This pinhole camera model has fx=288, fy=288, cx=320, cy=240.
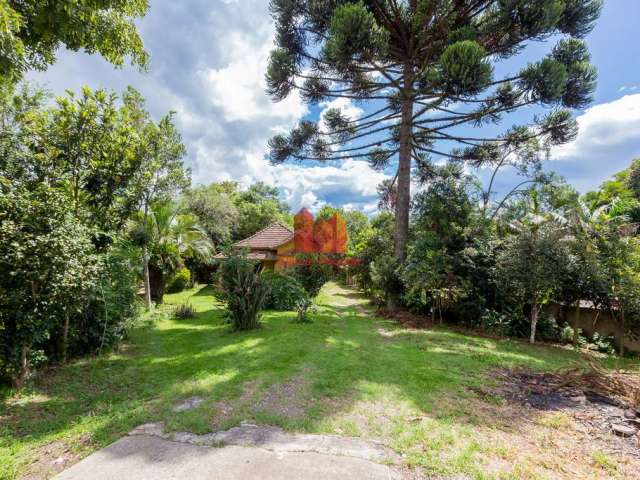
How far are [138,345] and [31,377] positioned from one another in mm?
2761

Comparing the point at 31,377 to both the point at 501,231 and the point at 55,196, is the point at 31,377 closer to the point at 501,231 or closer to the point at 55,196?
the point at 55,196

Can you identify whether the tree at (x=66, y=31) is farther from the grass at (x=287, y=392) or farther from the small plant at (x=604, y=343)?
the small plant at (x=604, y=343)

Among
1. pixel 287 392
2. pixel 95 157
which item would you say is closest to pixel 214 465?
pixel 287 392

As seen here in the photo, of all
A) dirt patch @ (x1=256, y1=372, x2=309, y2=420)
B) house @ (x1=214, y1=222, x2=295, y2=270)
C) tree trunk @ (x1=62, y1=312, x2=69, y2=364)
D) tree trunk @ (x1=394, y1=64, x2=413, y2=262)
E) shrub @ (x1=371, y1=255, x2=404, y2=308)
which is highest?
tree trunk @ (x1=394, y1=64, x2=413, y2=262)

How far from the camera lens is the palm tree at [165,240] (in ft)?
40.0

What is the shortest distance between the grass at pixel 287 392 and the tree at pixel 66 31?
4.72 metres

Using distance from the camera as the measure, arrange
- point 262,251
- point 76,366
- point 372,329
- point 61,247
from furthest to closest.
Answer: point 262,251 → point 372,329 → point 76,366 → point 61,247

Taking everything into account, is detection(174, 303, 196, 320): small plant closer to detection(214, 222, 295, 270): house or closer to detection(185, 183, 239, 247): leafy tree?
detection(214, 222, 295, 270): house

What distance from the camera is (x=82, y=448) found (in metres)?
3.04

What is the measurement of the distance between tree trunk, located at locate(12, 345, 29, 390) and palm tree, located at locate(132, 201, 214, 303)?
7494 millimetres

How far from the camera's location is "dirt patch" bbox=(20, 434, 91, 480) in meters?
2.72

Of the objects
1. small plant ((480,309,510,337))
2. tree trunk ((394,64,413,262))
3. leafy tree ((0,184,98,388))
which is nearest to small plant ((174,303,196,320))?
leafy tree ((0,184,98,388))

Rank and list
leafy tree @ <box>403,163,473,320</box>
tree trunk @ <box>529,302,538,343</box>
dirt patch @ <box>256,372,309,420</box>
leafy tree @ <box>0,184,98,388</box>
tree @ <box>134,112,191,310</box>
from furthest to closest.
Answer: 1. tree @ <box>134,112,191,310</box>
2. leafy tree @ <box>403,163,473,320</box>
3. tree trunk @ <box>529,302,538,343</box>
4. leafy tree @ <box>0,184,98,388</box>
5. dirt patch @ <box>256,372,309,420</box>

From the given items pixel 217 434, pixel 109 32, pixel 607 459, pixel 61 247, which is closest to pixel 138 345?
pixel 61 247
